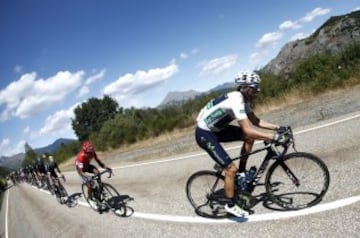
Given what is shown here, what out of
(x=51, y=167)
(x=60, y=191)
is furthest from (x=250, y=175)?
(x=51, y=167)

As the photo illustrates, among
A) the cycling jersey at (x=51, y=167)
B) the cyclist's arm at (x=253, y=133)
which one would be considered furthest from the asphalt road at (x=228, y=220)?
the cycling jersey at (x=51, y=167)

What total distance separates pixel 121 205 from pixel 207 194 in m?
3.69

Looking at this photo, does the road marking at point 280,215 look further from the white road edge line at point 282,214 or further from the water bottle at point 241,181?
the water bottle at point 241,181

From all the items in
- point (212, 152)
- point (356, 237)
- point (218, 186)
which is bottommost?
point (356, 237)

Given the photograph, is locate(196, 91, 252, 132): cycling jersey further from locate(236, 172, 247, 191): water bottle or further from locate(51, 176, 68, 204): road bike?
locate(51, 176, 68, 204): road bike

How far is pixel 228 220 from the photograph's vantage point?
5.64 meters

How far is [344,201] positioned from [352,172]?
3.92 ft

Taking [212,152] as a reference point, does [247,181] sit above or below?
below

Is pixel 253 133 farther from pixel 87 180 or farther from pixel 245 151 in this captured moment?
pixel 87 180

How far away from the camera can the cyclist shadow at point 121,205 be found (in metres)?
8.37

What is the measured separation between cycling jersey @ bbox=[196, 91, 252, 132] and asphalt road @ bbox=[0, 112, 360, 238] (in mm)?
1572

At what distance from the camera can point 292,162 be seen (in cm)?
512

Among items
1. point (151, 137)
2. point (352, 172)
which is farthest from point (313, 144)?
point (151, 137)

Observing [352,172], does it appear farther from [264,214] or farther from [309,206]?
[264,214]
